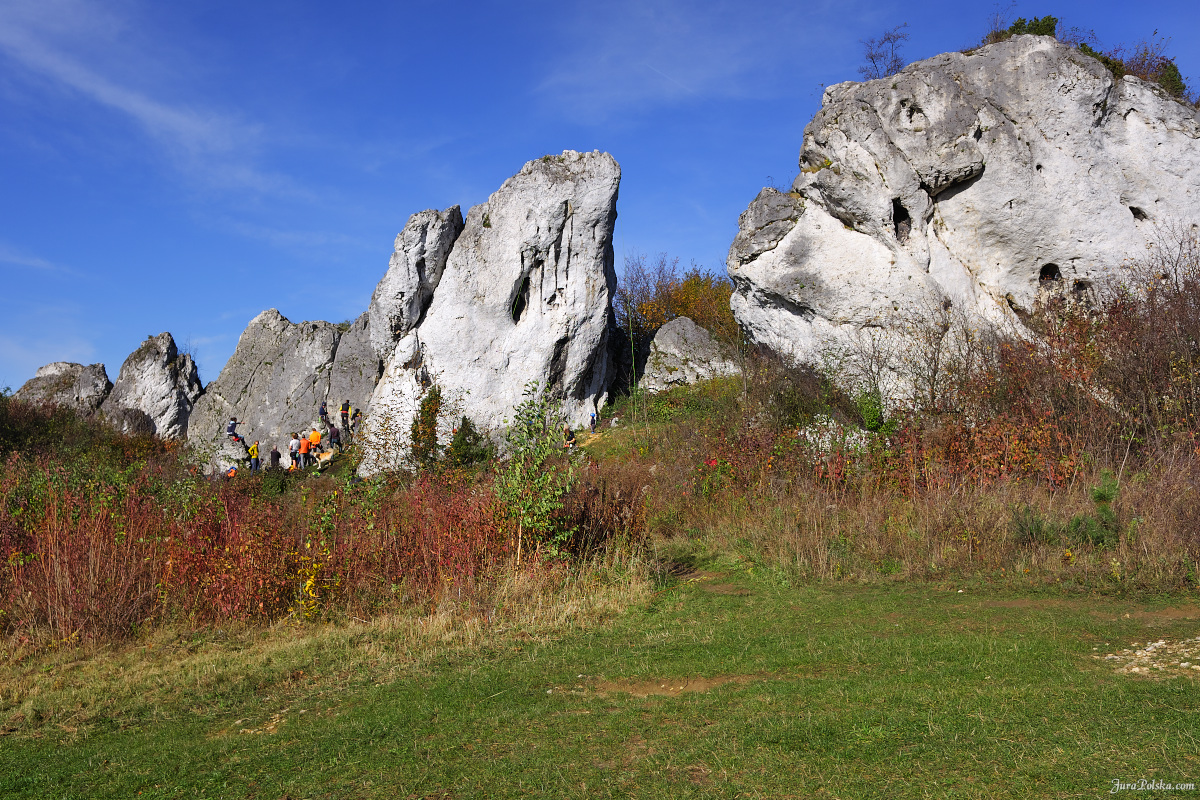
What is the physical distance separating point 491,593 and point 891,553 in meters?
4.38

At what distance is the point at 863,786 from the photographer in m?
3.56

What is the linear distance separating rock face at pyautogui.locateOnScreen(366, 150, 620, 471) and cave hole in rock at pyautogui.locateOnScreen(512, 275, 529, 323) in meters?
0.03

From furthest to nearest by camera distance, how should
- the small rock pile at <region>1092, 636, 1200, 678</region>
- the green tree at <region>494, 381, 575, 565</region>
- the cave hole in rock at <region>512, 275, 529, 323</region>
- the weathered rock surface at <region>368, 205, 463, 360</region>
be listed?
the weathered rock surface at <region>368, 205, 463, 360</region> < the cave hole in rock at <region>512, 275, 529, 323</region> < the green tree at <region>494, 381, 575, 565</region> < the small rock pile at <region>1092, 636, 1200, 678</region>

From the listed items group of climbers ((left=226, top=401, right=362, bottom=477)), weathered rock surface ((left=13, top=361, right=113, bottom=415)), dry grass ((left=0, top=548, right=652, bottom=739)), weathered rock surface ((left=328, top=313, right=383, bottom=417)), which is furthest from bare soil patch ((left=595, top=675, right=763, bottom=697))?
weathered rock surface ((left=13, top=361, right=113, bottom=415))

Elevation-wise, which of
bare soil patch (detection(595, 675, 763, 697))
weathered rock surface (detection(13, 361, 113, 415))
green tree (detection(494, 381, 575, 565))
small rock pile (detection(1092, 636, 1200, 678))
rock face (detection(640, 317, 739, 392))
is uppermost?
weathered rock surface (detection(13, 361, 113, 415))

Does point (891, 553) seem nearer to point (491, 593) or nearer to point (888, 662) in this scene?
point (888, 662)

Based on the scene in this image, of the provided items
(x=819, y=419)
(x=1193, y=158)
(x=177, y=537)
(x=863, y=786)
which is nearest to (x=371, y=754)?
(x=863, y=786)

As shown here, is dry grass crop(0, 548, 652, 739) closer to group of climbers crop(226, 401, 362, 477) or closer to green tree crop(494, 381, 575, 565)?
green tree crop(494, 381, 575, 565)

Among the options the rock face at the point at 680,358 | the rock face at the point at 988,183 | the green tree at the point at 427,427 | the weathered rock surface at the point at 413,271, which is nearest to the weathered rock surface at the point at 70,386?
the weathered rock surface at the point at 413,271

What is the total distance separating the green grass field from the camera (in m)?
3.79

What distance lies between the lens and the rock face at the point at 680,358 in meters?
23.8

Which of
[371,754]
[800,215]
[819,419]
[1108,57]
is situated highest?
[1108,57]

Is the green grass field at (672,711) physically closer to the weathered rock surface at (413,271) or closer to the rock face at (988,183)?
the rock face at (988,183)

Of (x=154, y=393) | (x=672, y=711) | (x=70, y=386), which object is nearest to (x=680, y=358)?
(x=672, y=711)
